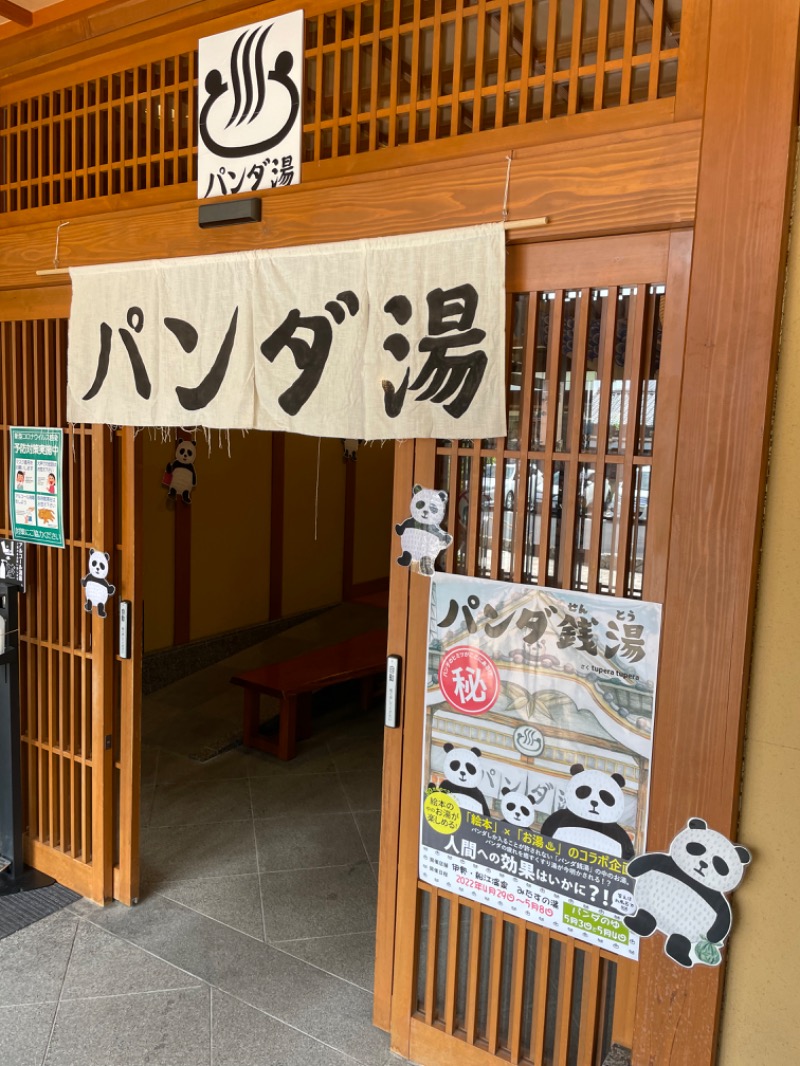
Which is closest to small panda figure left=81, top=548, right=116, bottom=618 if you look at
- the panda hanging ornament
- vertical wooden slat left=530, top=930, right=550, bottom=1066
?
vertical wooden slat left=530, top=930, right=550, bottom=1066

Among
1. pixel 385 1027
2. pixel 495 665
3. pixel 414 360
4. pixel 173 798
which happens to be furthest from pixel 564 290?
pixel 173 798

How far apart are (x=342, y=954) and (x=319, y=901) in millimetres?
469

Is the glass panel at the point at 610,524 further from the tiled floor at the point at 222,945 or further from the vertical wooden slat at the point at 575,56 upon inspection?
the tiled floor at the point at 222,945

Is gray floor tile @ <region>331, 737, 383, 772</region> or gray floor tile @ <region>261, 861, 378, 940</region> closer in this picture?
gray floor tile @ <region>261, 861, 378, 940</region>

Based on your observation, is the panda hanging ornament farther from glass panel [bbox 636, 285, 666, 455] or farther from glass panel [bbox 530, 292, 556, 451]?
glass panel [bbox 636, 285, 666, 455]

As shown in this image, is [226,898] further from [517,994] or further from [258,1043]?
[517,994]

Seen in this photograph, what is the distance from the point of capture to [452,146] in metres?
2.54

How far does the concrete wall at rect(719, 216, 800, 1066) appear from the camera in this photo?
2141 millimetres

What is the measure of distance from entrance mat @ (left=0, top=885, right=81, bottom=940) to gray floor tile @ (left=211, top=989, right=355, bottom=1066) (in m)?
1.15

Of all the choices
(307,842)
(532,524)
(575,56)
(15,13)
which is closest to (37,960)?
(307,842)

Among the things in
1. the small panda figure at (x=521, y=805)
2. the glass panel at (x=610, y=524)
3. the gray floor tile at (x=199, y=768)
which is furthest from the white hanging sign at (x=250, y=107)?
the gray floor tile at (x=199, y=768)

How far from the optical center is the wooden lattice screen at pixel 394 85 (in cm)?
239

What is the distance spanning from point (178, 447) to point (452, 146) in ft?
16.4

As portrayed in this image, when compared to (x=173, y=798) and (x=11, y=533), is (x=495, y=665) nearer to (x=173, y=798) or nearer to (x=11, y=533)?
(x=11, y=533)
